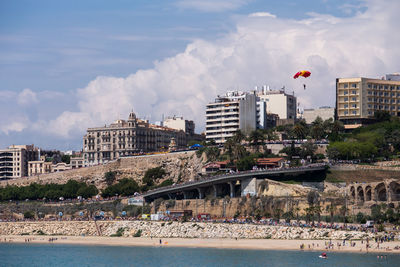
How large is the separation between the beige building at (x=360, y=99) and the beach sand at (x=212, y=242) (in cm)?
6991

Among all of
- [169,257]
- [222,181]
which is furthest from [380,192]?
[169,257]

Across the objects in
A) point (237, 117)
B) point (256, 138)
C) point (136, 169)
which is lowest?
point (136, 169)

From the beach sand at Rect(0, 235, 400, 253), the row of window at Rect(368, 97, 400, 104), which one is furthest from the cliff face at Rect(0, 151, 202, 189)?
the row of window at Rect(368, 97, 400, 104)

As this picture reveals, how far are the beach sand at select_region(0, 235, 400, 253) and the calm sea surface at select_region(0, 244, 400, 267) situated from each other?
2317 millimetres

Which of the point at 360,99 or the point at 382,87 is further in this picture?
the point at 382,87

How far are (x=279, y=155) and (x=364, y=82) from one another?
1270 inches

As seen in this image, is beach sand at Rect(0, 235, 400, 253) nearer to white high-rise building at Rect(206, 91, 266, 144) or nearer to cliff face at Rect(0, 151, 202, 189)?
cliff face at Rect(0, 151, 202, 189)

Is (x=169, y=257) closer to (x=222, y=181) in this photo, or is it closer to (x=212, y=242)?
(x=212, y=242)

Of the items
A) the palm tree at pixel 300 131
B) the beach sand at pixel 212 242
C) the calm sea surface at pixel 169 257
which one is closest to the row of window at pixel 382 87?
the palm tree at pixel 300 131

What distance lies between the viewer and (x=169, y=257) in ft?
359

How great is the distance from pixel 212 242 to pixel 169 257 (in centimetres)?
1361

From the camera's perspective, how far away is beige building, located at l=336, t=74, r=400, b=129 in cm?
18100

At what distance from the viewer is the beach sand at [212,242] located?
106m

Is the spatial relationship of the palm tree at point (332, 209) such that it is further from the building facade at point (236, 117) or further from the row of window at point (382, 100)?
the building facade at point (236, 117)
